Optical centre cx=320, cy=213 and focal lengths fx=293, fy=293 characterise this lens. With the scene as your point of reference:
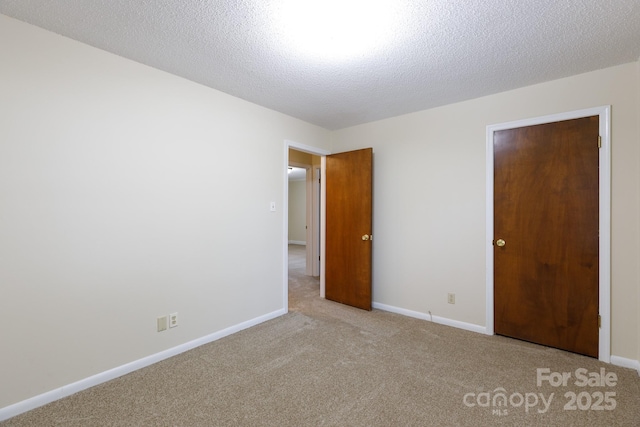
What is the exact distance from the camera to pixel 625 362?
231 cm

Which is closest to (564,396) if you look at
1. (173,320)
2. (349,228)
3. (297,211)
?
(349,228)

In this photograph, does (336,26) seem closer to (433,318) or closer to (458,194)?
(458,194)

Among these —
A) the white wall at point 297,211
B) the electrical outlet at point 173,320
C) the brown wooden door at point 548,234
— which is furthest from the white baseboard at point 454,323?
the white wall at point 297,211

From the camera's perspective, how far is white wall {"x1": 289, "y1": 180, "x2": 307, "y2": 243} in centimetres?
1103

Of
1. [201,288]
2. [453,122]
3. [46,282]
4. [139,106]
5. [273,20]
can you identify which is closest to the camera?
[273,20]

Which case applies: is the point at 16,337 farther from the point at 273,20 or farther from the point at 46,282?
the point at 273,20

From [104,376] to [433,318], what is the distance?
308cm

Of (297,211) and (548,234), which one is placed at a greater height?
(297,211)

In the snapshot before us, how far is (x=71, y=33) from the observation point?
1.93 meters

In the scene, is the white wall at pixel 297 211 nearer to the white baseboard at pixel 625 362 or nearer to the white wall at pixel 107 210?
the white wall at pixel 107 210

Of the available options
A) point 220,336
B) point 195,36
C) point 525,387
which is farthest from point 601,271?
point 195,36

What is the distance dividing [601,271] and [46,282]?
4119 mm

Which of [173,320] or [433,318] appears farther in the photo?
[433,318]

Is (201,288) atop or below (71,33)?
below
